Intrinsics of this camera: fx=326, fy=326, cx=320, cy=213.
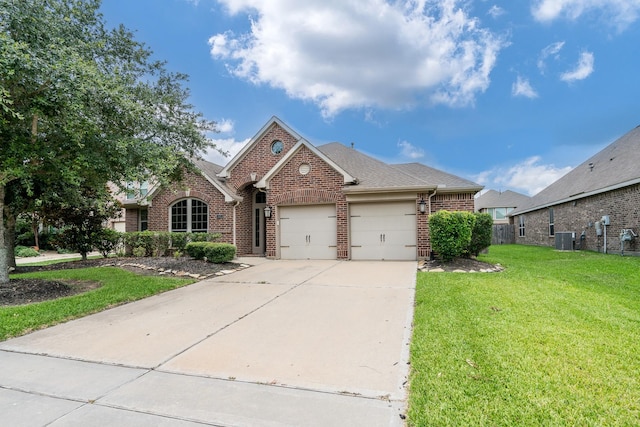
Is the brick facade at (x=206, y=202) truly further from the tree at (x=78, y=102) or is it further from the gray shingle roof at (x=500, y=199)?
the gray shingle roof at (x=500, y=199)

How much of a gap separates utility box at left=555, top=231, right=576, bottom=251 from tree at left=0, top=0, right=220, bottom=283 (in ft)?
59.7

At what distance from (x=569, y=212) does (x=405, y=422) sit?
20770 millimetres

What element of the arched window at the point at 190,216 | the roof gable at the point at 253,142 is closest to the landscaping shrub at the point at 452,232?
the roof gable at the point at 253,142

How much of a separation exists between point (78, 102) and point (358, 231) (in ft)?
29.9

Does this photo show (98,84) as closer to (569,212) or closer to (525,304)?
(525,304)

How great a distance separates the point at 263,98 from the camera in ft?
52.5

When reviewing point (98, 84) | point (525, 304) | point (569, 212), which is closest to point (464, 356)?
point (525, 304)

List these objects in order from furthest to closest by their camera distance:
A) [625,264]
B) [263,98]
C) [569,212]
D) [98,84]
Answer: [569,212]
[263,98]
[625,264]
[98,84]

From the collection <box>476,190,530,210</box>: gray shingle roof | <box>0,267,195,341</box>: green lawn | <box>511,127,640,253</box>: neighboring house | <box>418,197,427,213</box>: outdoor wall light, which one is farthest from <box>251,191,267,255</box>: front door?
<box>476,190,530,210</box>: gray shingle roof

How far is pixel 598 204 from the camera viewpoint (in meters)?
15.3

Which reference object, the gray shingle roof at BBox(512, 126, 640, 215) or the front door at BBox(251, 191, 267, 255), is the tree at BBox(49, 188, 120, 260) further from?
the gray shingle roof at BBox(512, 126, 640, 215)

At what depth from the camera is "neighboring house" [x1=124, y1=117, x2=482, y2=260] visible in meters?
11.9

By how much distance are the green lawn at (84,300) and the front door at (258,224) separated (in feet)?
20.7

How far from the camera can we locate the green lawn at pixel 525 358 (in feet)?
7.72
